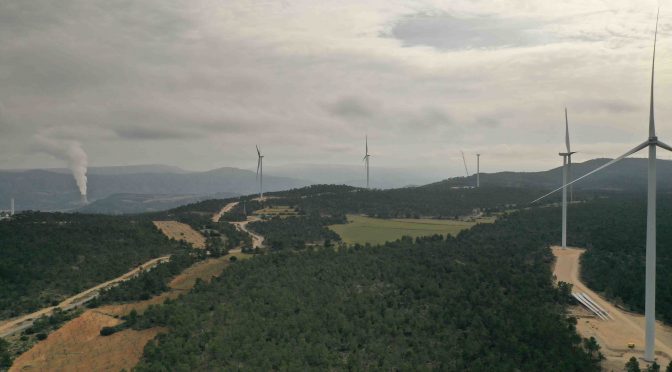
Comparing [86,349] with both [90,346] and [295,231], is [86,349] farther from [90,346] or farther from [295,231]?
[295,231]

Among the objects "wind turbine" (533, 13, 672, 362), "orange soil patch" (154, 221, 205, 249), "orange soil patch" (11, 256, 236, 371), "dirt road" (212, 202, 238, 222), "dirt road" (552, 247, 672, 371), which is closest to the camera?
"wind turbine" (533, 13, 672, 362)

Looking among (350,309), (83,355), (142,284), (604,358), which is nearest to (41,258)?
(142,284)

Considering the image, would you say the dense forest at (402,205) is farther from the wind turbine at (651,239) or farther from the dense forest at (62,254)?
the wind turbine at (651,239)

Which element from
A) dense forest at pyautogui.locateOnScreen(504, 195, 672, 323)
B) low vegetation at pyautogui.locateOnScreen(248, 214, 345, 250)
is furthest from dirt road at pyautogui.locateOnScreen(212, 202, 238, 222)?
dense forest at pyautogui.locateOnScreen(504, 195, 672, 323)

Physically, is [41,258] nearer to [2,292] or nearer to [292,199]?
[2,292]

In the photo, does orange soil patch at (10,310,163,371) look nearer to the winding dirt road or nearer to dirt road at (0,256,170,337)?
dirt road at (0,256,170,337)

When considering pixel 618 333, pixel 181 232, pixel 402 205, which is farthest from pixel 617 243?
pixel 181 232

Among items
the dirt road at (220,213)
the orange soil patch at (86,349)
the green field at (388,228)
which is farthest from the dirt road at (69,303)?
the dirt road at (220,213)
